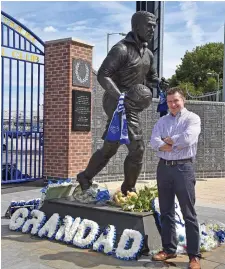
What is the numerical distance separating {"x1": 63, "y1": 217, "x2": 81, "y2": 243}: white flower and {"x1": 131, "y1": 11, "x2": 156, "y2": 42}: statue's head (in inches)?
83.8

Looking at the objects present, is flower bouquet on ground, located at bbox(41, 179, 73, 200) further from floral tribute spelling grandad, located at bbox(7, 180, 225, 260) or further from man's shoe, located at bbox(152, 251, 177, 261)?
man's shoe, located at bbox(152, 251, 177, 261)

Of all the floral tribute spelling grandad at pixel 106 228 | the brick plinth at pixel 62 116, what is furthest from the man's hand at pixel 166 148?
the brick plinth at pixel 62 116

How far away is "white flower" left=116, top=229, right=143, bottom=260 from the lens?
12.6ft

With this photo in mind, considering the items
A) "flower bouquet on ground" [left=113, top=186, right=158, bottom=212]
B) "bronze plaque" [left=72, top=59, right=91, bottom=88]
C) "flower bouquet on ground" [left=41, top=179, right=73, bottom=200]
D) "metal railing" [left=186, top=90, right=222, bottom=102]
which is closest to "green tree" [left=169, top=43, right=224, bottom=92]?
"metal railing" [left=186, top=90, right=222, bottom=102]

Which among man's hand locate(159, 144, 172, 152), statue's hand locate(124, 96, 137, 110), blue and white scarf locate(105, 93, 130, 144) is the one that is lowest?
man's hand locate(159, 144, 172, 152)

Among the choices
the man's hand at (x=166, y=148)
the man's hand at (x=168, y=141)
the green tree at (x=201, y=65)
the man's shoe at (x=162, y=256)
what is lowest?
the man's shoe at (x=162, y=256)

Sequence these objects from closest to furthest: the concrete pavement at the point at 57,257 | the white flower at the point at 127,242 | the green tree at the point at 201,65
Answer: the concrete pavement at the point at 57,257 → the white flower at the point at 127,242 → the green tree at the point at 201,65

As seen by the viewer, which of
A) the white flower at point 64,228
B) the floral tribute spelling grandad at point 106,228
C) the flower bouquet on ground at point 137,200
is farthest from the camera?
the white flower at point 64,228

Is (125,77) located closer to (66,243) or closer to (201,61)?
(66,243)

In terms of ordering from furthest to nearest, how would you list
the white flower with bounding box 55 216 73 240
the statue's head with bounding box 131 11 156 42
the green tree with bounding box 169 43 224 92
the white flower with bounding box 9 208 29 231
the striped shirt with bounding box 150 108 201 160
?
the green tree with bounding box 169 43 224 92, the white flower with bounding box 9 208 29 231, the statue's head with bounding box 131 11 156 42, the white flower with bounding box 55 216 73 240, the striped shirt with bounding box 150 108 201 160

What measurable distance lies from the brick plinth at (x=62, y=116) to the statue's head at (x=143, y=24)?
367 cm

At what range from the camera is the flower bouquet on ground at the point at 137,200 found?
4.28 meters

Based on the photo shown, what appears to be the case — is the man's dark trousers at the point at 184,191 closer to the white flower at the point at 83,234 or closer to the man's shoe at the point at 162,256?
the man's shoe at the point at 162,256

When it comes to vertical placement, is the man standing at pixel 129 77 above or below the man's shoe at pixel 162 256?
above
